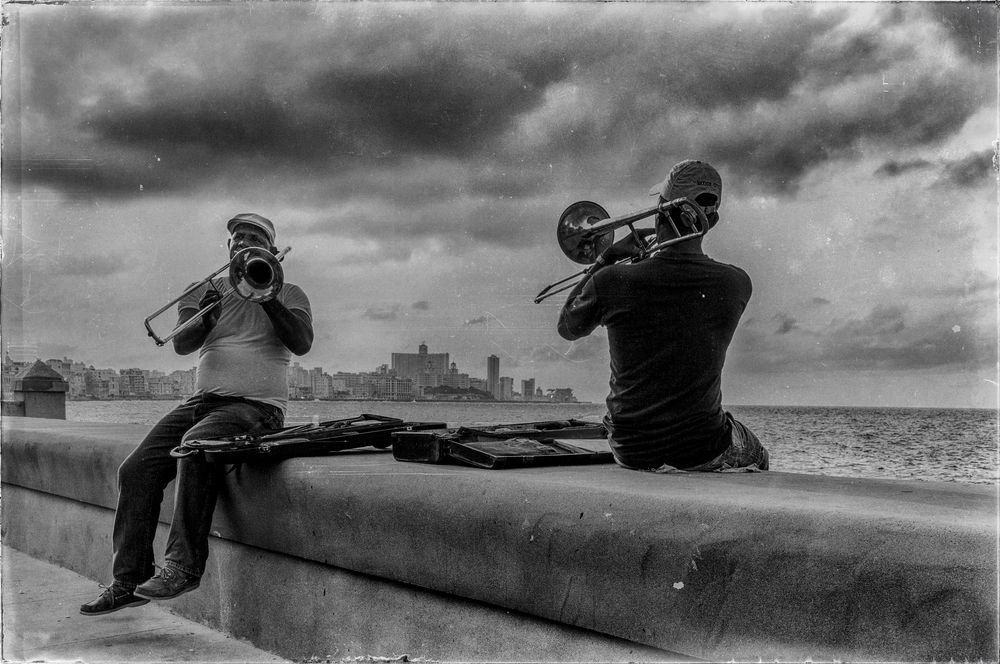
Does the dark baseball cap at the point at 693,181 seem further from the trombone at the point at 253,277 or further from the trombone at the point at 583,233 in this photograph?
the trombone at the point at 253,277

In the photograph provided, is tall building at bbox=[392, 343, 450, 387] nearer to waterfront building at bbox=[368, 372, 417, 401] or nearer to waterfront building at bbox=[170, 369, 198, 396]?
waterfront building at bbox=[368, 372, 417, 401]

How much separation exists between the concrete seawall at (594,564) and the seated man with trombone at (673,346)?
0.24 meters

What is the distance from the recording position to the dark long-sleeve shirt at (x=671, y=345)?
3416mm

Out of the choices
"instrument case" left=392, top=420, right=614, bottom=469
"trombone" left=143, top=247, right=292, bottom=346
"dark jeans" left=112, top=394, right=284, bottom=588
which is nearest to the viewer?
"instrument case" left=392, top=420, right=614, bottom=469

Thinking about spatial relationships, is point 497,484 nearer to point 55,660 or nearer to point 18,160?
point 55,660

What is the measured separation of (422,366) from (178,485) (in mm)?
2839

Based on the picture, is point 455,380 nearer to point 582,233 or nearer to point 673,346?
point 582,233

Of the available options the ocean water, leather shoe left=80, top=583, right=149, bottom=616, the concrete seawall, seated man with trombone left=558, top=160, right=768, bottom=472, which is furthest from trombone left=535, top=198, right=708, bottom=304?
the ocean water

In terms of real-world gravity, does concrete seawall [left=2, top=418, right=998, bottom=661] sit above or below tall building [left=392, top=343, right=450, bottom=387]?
below

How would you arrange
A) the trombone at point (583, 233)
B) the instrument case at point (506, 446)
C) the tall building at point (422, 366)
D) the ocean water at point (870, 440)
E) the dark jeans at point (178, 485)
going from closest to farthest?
1. the instrument case at point (506, 446)
2. the dark jeans at point (178, 485)
3. the trombone at point (583, 233)
4. the tall building at point (422, 366)
5. the ocean water at point (870, 440)

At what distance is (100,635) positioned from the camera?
3.88 metres

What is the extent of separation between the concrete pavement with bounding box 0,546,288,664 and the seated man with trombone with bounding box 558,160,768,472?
5.57ft

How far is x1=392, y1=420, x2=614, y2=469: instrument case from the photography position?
339 cm

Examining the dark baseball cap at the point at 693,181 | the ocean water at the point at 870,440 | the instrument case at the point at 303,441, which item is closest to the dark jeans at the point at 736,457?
the dark baseball cap at the point at 693,181
